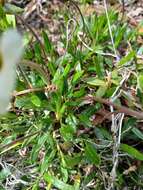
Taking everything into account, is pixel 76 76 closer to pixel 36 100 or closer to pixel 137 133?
pixel 36 100

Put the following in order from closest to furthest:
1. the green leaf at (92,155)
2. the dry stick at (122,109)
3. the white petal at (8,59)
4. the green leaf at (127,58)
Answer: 1. the white petal at (8,59)
2. the dry stick at (122,109)
3. the green leaf at (92,155)
4. the green leaf at (127,58)

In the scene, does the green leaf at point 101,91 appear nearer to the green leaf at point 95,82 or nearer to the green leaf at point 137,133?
the green leaf at point 95,82

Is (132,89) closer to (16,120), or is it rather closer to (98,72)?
(98,72)

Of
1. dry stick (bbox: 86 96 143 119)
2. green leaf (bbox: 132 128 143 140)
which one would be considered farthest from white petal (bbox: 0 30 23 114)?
green leaf (bbox: 132 128 143 140)

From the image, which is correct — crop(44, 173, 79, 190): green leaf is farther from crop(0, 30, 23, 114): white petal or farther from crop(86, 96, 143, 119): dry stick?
crop(0, 30, 23, 114): white petal

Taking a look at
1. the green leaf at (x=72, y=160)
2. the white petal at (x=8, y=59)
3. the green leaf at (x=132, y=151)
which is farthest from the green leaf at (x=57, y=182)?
the white petal at (x=8, y=59)

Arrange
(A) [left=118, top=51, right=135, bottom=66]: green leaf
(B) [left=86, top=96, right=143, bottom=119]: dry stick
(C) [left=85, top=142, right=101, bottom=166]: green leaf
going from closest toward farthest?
(B) [left=86, top=96, right=143, bottom=119]: dry stick → (C) [left=85, top=142, right=101, bottom=166]: green leaf → (A) [left=118, top=51, right=135, bottom=66]: green leaf

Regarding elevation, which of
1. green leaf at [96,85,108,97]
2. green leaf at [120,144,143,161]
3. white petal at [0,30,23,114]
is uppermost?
white petal at [0,30,23,114]

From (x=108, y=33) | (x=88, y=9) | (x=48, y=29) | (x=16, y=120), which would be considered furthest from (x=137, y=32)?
(x=16, y=120)

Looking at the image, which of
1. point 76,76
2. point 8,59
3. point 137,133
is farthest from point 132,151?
point 8,59
